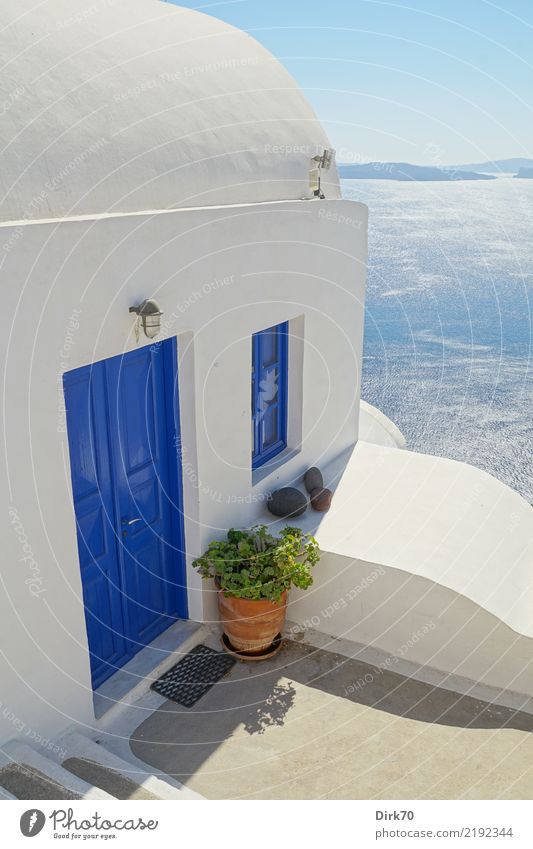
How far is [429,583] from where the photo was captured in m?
6.07

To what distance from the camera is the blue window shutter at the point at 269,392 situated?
23.1 feet

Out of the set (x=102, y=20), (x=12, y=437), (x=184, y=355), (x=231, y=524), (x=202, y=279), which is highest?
(x=102, y=20)

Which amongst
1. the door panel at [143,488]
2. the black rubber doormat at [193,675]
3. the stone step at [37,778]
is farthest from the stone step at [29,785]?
the door panel at [143,488]

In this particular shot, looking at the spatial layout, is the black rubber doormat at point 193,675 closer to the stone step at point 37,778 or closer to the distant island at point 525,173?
the stone step at point 37,778

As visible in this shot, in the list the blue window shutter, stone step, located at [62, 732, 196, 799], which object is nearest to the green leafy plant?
the blue window shutter

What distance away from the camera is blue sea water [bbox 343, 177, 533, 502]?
2931 cm

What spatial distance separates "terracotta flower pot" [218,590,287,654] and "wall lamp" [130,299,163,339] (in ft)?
7.72

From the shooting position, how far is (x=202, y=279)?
18.6ft

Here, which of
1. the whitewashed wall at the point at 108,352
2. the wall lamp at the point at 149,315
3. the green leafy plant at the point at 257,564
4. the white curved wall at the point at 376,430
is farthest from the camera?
the white curved wall at the point at 376,430

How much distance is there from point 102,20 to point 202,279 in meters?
2.11

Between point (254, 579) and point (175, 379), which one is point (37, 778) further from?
point (175, 379)

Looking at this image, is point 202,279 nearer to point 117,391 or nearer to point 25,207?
point 117,391

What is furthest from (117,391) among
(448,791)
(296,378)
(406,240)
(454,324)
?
(406,240)

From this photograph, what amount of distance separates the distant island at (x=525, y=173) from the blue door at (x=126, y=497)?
150 m
